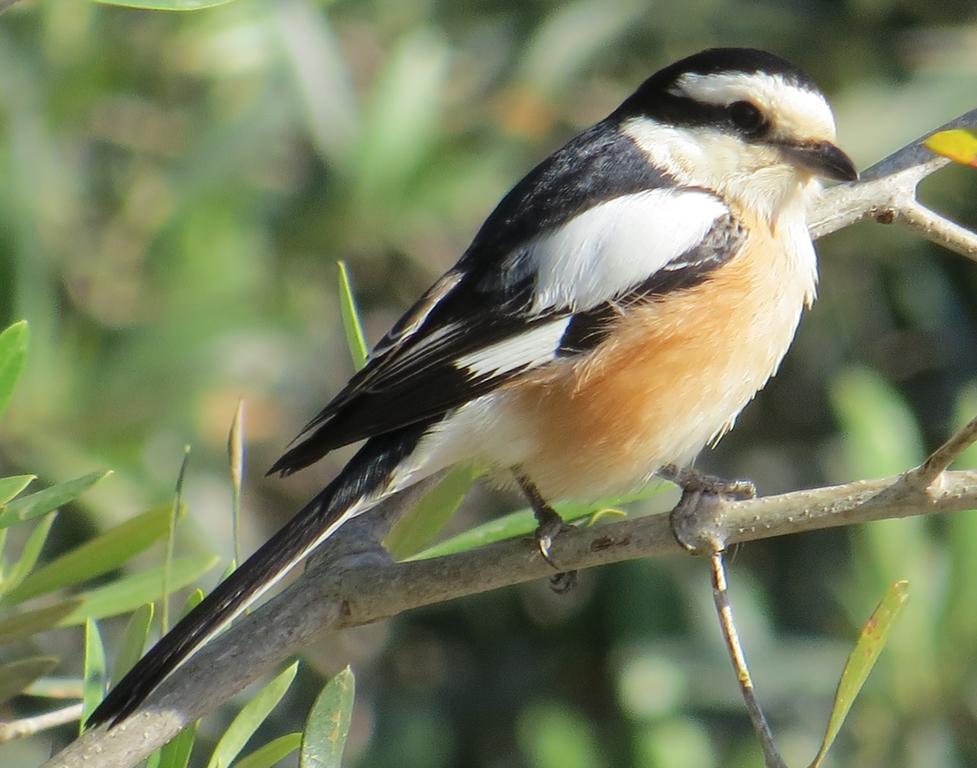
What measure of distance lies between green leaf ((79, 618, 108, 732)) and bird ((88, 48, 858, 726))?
58 cm

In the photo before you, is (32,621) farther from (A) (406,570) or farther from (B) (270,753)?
(A) (406,570)

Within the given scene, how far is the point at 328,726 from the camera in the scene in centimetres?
177

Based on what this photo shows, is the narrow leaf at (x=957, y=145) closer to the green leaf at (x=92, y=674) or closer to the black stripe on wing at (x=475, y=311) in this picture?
the black stripe on wing at (x=475, y=311)

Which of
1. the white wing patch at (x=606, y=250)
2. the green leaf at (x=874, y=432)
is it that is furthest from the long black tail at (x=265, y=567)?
the green leaf at (x=874, y=432)

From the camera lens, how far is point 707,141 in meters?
3.04

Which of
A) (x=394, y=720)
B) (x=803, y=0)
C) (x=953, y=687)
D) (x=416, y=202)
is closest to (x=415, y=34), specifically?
(x=416, y=202)

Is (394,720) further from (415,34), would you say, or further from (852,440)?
(415,34)

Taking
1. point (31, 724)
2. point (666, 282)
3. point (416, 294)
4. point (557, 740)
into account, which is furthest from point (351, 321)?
point (416, 294)

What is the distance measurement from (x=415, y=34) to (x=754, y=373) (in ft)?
5.98

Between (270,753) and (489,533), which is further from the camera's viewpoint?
(489,533)

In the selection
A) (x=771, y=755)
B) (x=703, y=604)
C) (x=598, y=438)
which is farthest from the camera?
(x=703, y=604)

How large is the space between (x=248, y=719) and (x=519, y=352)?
41.9 inches

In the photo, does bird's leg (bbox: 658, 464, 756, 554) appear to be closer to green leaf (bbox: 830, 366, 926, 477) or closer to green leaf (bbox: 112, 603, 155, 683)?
green leaf (bbox: 112, 603, 155, 683)

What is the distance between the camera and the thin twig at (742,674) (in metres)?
1.87
